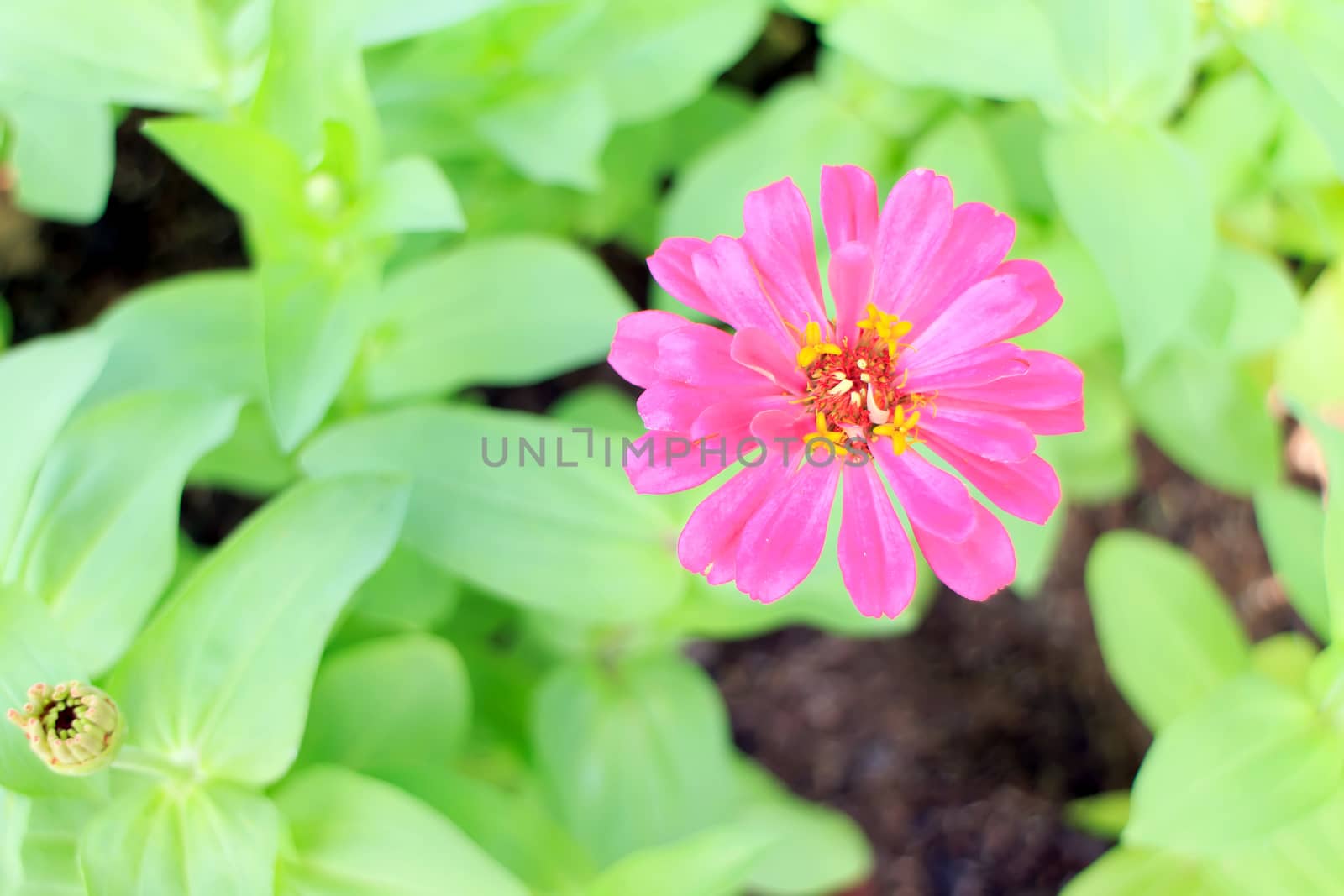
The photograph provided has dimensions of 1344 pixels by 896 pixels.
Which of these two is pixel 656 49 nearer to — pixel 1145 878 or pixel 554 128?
pixel 554 128

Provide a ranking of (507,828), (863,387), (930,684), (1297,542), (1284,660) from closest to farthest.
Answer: (863,387)
(507,828)
(1297,542)
(1284,660)
(930,684)

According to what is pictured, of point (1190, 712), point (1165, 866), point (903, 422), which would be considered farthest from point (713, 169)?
point (1165, 866)

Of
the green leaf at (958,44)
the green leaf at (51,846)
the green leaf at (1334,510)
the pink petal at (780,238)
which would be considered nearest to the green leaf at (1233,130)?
the green leaf at (958,44)

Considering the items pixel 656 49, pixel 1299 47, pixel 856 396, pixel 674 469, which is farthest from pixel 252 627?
pixel 1299 47

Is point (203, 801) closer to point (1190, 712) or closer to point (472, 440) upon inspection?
point (472, 440)

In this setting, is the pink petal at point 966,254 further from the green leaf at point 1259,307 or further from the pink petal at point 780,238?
the green leaf at point 1259,307

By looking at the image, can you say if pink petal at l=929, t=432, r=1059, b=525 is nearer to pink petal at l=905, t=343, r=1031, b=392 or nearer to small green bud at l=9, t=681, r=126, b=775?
pink petal at l=905, t=343, r=1031, b=392

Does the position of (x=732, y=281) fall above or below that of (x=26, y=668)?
above
